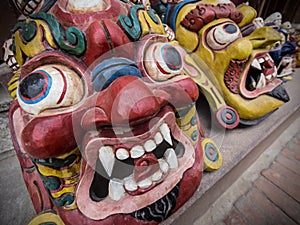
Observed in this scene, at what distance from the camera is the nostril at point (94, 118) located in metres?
0.41

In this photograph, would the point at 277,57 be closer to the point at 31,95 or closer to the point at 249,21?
the point at 249,21

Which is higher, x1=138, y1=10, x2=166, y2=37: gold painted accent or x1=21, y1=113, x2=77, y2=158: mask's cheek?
x1=138, y1=10, x2=166, y2=37: gold painted accent

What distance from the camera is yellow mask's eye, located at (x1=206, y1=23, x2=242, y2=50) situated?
929mm

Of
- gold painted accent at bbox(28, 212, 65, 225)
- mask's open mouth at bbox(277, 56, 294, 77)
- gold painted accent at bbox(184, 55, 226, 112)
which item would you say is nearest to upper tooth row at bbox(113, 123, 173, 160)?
gold painted accent at bbox(28, 212, 65, 225)

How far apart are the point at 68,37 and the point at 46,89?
0.42 feet

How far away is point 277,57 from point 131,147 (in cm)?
149

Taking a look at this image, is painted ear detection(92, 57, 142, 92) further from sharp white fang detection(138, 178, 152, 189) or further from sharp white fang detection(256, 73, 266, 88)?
sharp white fang detection(256, 73, 266, 88)

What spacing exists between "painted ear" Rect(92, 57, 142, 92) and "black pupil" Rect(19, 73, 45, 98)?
0.11 m

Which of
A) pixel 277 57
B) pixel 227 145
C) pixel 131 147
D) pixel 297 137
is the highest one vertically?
pixel 131 147

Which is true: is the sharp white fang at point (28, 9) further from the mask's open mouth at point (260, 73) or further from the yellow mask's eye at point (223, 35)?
the mask's open mouth at point (260, 73)

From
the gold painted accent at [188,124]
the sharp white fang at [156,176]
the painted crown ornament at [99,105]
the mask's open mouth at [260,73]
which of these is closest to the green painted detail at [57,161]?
the painted crown ornament at [99,105]

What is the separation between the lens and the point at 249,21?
120 cm

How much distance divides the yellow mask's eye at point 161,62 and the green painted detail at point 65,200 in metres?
0.38

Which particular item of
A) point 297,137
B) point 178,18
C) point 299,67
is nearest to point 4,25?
point 178,18
